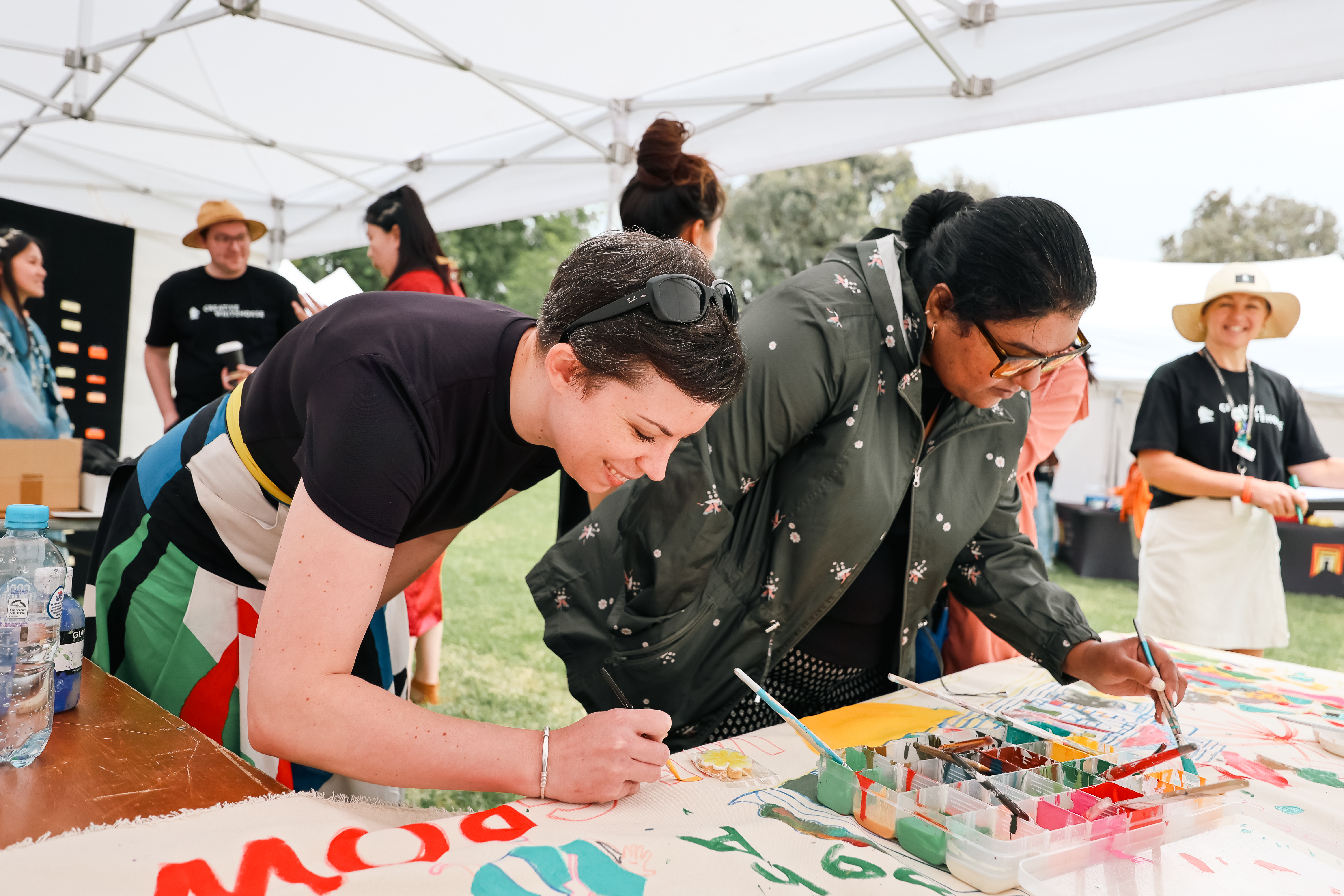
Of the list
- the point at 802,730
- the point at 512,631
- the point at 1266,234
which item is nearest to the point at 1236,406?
the point at 802,730

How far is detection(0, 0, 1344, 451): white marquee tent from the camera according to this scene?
118 inches

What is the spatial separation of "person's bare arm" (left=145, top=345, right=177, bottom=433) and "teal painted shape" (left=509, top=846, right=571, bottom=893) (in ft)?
11.3

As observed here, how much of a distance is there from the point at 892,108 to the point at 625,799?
329 cm

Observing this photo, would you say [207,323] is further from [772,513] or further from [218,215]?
[772,513]

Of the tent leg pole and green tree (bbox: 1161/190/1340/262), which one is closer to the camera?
the tent leg pole

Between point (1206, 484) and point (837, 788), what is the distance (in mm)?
2540

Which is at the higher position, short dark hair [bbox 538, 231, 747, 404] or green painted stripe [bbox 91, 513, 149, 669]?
short dark hair [bbox 538, 231, 747, 404]

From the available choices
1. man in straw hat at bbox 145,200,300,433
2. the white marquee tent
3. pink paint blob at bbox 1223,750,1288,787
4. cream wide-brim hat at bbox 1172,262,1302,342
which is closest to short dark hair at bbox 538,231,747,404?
pink paint blob at bbox 1223,750,1288,787

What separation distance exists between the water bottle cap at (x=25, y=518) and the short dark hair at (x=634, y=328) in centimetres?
55

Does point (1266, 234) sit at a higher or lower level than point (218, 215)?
higher

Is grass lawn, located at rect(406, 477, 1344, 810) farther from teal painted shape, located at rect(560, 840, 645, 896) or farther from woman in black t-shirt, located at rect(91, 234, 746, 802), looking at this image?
teal painted shape, located at rect(560, 840, 645, 896)

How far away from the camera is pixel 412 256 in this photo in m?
2.85

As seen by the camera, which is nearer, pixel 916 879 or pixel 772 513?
pixel 916 879

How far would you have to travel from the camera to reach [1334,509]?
4.31 metres
